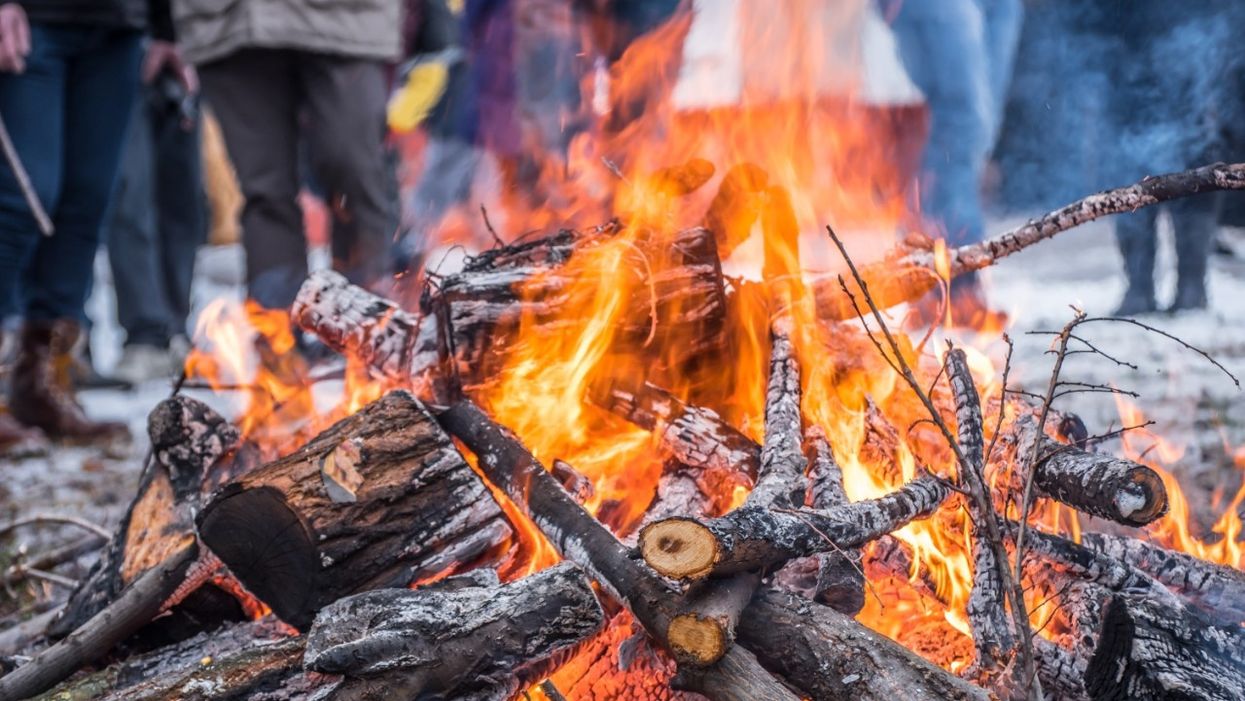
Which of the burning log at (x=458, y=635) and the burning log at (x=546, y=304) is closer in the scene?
the burning log at (x=458, y=635)

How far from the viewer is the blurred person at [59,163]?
14.6ft

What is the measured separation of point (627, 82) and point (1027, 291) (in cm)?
470

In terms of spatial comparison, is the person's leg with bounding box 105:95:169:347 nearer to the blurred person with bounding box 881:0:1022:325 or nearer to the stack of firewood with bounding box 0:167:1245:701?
the stack of firewood with bounding box 0:167:1245:701

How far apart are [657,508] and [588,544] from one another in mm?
376

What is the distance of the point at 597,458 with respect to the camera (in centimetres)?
254

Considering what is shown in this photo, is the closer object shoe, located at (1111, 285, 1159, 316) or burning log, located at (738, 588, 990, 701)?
burning log, located at (738, 588, 990, 701)

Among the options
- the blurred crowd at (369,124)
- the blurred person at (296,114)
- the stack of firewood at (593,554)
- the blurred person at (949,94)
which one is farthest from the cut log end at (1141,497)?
the blurred person at (949,94)

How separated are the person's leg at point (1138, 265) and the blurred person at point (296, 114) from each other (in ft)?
15.4

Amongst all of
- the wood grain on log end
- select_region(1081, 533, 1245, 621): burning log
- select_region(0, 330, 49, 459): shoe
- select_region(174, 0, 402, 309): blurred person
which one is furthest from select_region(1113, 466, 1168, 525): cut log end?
select_region(0, 330, 49, 459): shoe

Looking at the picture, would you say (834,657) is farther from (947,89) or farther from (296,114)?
(947,89)

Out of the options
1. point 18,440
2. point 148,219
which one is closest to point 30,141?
point 18,440

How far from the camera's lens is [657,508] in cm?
227

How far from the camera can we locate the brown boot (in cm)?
500

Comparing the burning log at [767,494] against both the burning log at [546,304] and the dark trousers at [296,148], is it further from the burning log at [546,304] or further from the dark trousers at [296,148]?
the dark trousers at [296,148]
